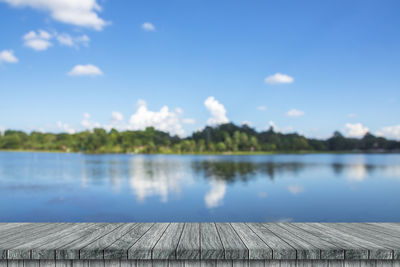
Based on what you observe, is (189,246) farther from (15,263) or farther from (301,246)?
(15,263)

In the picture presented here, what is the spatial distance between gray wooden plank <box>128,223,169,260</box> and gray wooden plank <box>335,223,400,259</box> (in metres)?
2.34

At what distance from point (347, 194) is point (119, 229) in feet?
60.3

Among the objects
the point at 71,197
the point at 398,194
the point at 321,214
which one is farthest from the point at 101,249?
the point at 398,194

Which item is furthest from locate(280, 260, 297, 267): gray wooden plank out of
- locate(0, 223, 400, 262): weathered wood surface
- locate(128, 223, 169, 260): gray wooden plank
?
locate(128, 223, 169, 260): gray wooden plank

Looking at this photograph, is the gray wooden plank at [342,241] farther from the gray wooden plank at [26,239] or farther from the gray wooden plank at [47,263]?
the gray wooden plank at [26,239]

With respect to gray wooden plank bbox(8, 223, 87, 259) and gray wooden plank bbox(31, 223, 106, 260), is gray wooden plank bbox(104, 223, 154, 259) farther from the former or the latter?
gray wooden plank bbox(8, 223, 87, 259)

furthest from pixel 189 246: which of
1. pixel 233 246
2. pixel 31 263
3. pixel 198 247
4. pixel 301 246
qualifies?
pixel 31 263

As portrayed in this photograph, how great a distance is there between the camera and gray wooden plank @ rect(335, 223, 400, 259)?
3025 millimetres

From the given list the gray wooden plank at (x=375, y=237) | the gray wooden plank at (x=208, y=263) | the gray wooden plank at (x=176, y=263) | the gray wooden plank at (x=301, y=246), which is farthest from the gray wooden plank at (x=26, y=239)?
the gray wooden plank at (x=375, y=237)

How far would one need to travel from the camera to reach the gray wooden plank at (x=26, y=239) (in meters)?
2.93

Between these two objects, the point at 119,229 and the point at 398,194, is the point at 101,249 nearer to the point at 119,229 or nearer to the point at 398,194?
the point at 119,229

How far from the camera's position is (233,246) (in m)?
3.04

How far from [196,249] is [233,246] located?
383 millimetres

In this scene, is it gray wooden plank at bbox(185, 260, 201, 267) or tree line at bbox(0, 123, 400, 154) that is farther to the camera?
tree line at bbox(0, 123, 400, 154)
